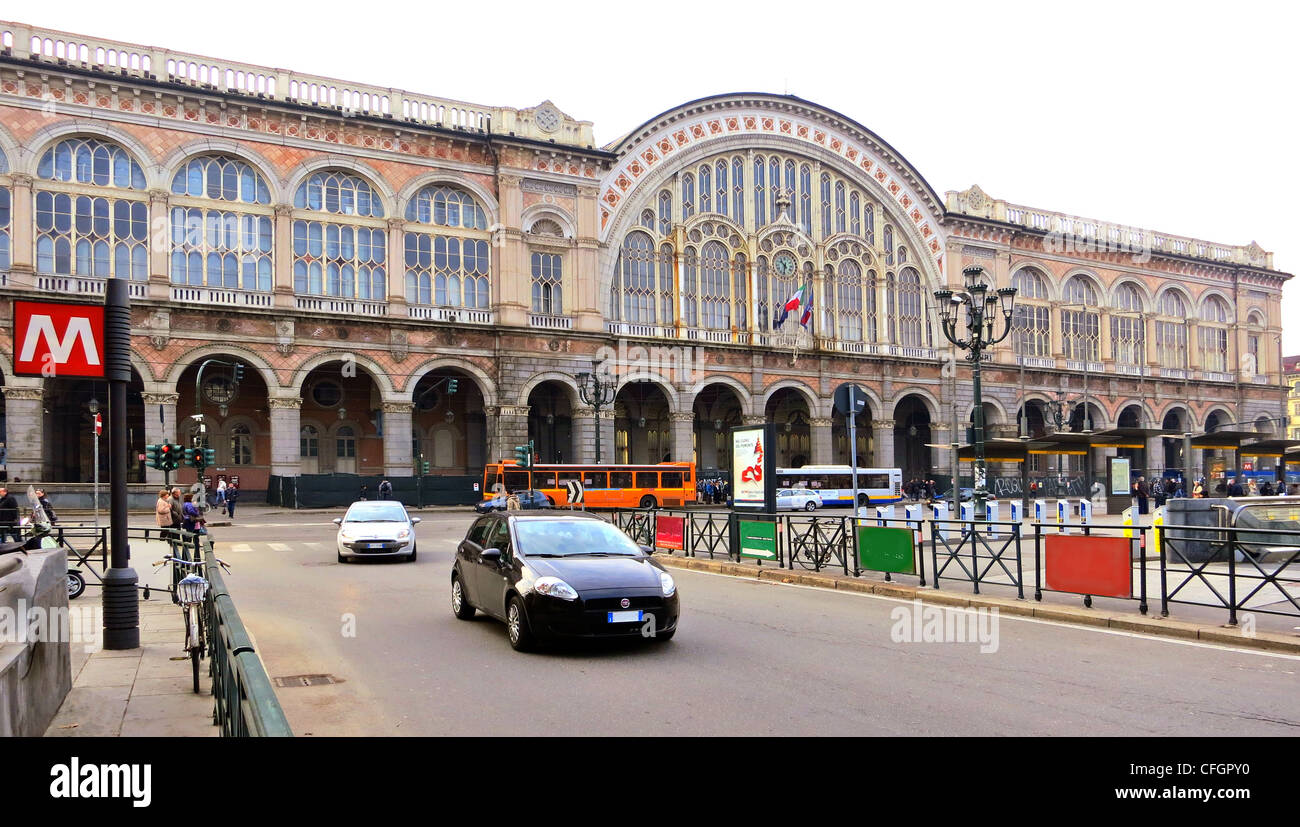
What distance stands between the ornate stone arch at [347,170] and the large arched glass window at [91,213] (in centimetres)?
578

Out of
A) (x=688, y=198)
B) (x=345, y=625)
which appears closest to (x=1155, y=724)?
(x=345, y=625)

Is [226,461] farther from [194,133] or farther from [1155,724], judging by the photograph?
[1155,724]

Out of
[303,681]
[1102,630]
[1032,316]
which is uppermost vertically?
[1032,316]

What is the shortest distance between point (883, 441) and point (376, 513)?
4002 centimetres

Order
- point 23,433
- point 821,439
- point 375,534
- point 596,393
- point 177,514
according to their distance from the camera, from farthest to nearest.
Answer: point 821,439, point 596,393, point 23,433, point 375,534, point 177,514

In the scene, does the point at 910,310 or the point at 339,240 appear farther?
the point at 910,310

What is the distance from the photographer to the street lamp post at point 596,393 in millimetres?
44594

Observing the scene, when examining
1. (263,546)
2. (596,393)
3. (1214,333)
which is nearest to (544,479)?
(596,393)

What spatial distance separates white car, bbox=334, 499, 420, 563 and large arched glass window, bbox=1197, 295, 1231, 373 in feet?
222

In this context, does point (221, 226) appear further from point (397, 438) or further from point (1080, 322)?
point (1080, 322)

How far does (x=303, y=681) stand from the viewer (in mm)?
8805

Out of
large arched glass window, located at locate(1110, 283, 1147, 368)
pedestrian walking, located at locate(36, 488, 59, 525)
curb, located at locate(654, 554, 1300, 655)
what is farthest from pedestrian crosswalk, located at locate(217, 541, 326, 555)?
large arched glass window, located at locate(1110, 283, 1147, 368)

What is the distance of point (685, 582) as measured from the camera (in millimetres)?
17078
